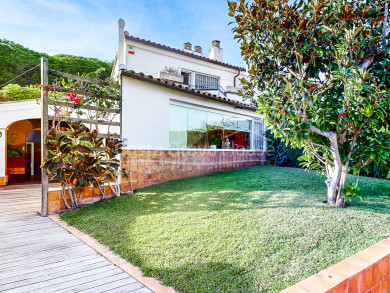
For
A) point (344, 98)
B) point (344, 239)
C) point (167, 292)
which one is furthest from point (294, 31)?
point (167, 292)

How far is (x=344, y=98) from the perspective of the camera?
3.97 m

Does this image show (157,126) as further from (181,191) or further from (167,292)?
(167,292)

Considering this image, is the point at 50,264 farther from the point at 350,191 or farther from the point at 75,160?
the point at 350,191

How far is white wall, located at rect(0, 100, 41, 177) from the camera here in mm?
9094

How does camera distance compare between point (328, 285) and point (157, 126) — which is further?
point (157, 126)

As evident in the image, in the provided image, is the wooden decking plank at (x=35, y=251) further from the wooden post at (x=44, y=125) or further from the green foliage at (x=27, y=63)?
the green foliage at (x=27, y=63)

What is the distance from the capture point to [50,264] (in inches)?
121

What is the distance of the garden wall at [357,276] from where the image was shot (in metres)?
1.78

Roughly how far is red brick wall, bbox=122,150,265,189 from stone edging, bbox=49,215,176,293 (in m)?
2.56

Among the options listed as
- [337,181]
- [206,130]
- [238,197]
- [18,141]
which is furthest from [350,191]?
[18,141]

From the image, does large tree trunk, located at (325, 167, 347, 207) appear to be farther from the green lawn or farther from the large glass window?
the large glass window

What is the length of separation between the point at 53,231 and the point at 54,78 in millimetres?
3438

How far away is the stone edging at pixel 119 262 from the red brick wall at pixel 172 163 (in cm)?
256

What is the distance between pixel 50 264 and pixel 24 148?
12.6m
